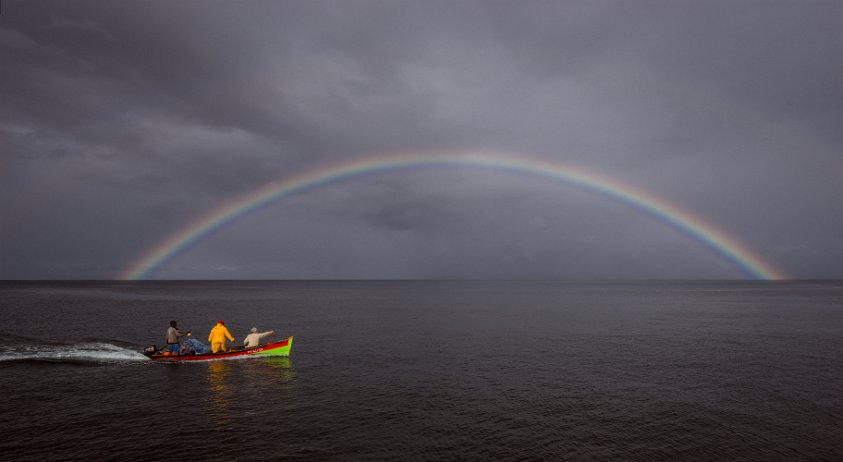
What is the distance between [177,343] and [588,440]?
3565 centimetres

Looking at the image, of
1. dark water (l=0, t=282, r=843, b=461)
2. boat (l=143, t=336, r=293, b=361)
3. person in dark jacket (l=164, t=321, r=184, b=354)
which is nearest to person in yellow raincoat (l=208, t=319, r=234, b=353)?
boat (l=143, t=336, r=293, b=361)

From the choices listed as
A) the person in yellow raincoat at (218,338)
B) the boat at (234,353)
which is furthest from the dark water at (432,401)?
the person in yellow raincoat at (218,338)

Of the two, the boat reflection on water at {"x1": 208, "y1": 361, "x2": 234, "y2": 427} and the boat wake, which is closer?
the boat reflection on water at {"x1": 208, "y1": 361, "x2": 234, "y2": 427}

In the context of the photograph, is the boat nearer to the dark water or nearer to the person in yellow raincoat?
the person in yellow raincoat

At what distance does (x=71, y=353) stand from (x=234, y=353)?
1541 centimetres

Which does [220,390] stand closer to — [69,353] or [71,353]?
[71,353]

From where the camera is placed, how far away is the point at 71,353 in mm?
43625

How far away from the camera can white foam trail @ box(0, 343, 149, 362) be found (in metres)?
41.7

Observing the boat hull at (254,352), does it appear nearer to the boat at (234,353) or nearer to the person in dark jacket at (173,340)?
the boat at (234,353)

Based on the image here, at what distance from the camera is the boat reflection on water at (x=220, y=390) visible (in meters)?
26.2

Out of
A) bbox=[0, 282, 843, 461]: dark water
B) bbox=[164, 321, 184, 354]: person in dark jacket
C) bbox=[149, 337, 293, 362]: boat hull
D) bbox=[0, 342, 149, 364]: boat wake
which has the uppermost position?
bbox=[164, 321, 184, 354]: person in dark jacket

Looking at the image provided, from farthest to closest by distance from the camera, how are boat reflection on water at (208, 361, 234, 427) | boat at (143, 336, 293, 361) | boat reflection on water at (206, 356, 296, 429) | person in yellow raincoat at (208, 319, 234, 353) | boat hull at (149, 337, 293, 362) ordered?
person in yellow raincoat at (208, 319, 234, 353)
boat hull at (149, 337, 293, 362)
boat at (143, 336, 293, 361)
boat reflection on water at (206, 356, 296, 429)
boat reflection on water at (208, 361, 234, 427)

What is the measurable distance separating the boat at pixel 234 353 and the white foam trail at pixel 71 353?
1723mm

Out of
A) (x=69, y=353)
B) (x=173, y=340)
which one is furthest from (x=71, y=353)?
(x=173, y=340)
